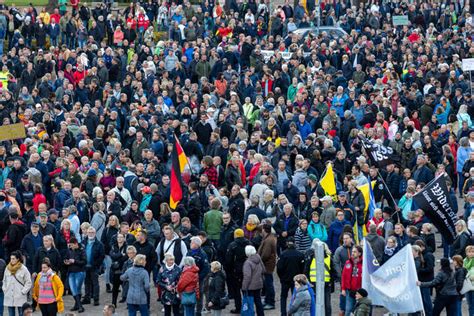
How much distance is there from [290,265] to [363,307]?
2532 millimetres

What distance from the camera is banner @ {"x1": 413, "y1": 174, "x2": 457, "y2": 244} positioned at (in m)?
24.7

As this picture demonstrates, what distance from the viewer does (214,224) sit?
25.7m

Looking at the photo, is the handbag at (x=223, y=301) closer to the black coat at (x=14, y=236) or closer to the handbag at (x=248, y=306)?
the handbag at (x=248, y=306)

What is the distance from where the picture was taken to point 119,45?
43438 mm

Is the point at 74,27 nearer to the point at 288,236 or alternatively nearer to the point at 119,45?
the point at 119,45

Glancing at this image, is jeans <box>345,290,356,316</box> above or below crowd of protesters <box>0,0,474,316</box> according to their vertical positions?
below

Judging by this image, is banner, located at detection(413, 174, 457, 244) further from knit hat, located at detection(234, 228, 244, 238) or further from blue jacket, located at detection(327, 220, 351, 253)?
knit hat, located at detection(234, 228, 244, 238)

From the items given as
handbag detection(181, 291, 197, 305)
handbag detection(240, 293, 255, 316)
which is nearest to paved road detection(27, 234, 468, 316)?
handbag detection(240, 293, 255, 316)

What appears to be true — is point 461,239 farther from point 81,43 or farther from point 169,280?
point 81,43

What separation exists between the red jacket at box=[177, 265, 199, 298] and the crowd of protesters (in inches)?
1.5

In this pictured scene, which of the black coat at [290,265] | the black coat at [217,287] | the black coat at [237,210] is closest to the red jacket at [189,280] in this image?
the black coat at [217,287]

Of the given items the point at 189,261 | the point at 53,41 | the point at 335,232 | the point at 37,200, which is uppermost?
the point at 53,41

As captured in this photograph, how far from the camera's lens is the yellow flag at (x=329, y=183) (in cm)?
2747

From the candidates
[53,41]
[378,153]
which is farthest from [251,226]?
[53,41]
